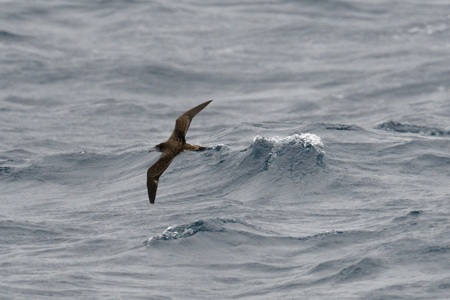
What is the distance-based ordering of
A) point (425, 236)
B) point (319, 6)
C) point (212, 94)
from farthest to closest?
1. point (319, 6)
2. point (212, 94)
3. point (425, 236)

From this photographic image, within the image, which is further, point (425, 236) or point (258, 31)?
point (258, 31)

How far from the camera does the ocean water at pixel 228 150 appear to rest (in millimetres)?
18781

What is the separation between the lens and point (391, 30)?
43656 millimetres

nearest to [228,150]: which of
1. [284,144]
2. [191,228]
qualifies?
[284,144]

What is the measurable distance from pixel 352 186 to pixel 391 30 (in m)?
21.8

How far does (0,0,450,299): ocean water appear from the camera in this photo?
1878 centimetres

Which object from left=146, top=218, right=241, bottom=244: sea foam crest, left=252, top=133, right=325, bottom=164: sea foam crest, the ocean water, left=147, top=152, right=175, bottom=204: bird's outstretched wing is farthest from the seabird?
left=252, top=133, right=325, bottom=164: sea foam crest

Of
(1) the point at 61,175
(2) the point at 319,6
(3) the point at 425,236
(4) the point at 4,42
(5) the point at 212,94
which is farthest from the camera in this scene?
(2) the point at 319,6

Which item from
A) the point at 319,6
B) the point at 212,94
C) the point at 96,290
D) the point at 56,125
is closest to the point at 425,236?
the point at 96,290

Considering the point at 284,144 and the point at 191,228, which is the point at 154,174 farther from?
the point at 284,144

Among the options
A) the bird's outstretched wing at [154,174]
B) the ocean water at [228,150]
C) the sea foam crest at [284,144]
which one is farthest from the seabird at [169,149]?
the sea foam crest at [284,144]

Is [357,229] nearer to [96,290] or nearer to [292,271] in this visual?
[292,271]

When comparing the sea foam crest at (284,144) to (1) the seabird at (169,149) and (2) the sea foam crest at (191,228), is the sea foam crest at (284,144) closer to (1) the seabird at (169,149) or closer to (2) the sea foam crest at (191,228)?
(2) the sea foam crest at (191,228)

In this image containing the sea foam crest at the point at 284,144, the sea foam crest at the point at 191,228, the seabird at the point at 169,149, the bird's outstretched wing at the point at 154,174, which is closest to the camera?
the bird's outstretched wing at the point at 154,174
